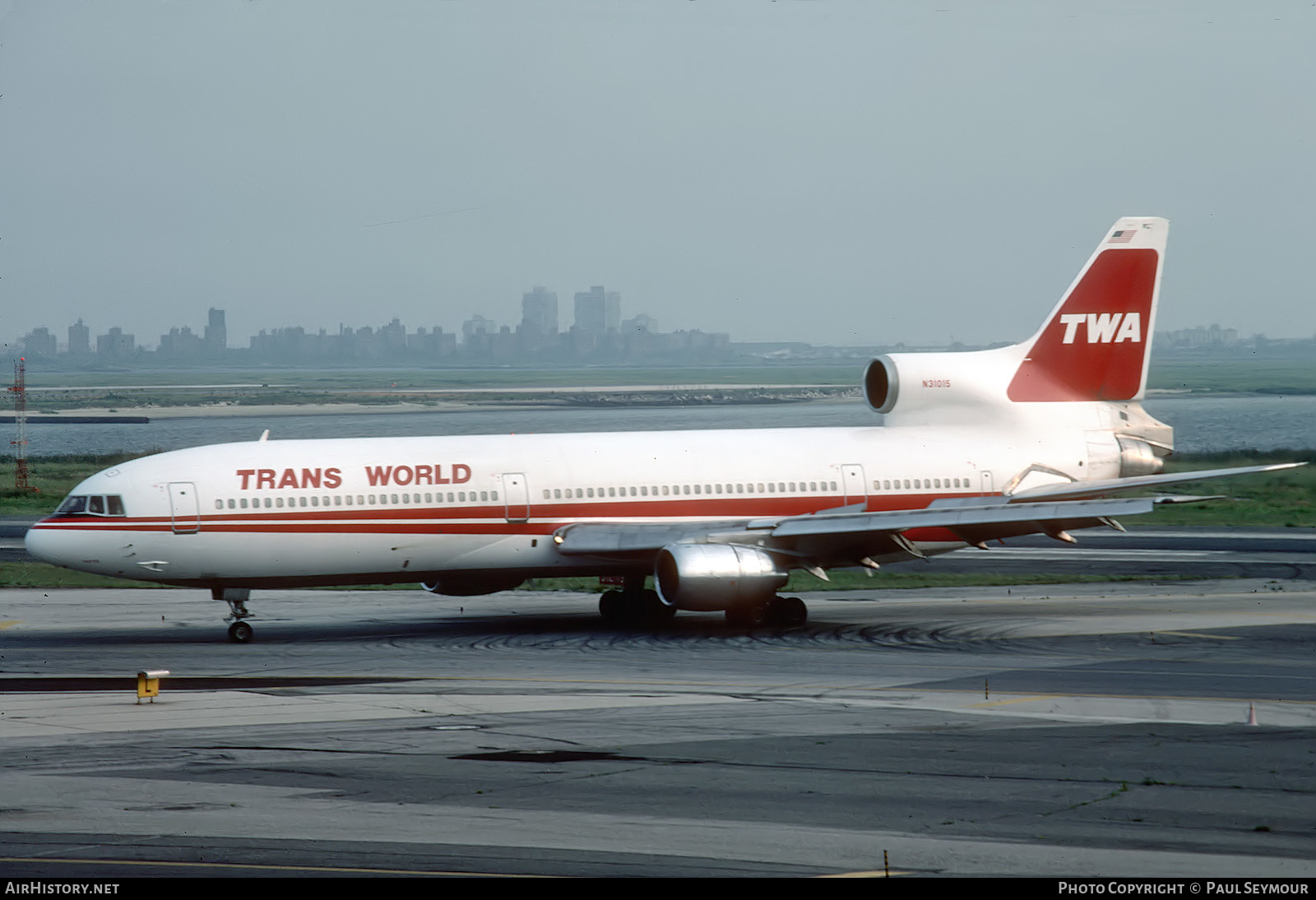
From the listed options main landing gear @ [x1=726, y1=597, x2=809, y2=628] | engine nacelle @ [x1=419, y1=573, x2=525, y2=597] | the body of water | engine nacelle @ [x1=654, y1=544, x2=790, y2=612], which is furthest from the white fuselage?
the body of water

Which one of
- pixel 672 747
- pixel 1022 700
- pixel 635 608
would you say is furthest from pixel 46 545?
pixel 1022 700

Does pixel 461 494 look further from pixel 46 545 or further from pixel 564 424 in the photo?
pixel 564 424

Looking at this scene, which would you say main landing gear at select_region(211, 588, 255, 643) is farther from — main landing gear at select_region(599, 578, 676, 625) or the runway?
main landing gear at select_region(599, 578, 676, 625)

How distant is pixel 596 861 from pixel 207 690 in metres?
14.1

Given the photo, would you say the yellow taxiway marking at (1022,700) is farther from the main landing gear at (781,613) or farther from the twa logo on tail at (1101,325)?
the twa logo on tail at (1101,325)

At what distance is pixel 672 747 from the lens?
21.1 m

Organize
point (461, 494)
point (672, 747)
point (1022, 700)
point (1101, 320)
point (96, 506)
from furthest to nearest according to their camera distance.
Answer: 1. point (1101, 320)
2. point (461, 494)
3. point (96, 506)
4. point (1022, 700)
5. point (672, 747)

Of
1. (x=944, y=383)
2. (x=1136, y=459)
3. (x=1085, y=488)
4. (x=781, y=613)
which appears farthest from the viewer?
(x=1136, y=459)

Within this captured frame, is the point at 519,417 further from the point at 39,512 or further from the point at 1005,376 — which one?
the point at 1005,376

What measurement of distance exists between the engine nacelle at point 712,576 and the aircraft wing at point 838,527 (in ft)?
2.11

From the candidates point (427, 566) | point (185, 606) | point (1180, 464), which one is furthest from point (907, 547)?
point (1180, 464)

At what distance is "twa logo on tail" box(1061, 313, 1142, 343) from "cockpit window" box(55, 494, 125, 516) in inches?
964

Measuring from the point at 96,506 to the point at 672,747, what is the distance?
17.8m

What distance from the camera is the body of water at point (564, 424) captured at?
4729 inches
